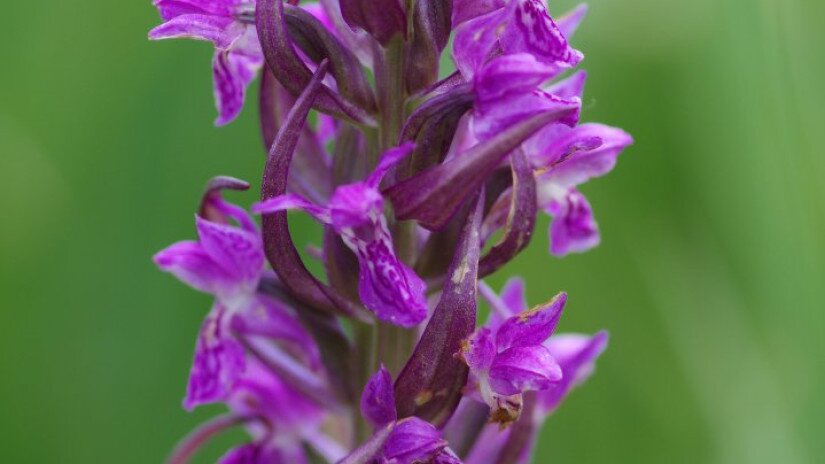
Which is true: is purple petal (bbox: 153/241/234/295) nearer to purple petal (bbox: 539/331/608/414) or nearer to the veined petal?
the veined petal

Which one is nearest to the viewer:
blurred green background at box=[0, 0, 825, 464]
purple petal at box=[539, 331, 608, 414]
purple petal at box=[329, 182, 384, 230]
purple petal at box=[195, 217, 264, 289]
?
purple petal at box=[329, 182, 384, 230]

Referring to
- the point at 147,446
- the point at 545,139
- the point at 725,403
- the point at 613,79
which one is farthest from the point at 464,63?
the point at 147,446

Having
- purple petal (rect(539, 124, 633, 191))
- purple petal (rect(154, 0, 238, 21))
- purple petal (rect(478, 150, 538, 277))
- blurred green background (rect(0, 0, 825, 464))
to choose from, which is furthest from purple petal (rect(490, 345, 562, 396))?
blurred green background (rect(0, 0, 825, 464))

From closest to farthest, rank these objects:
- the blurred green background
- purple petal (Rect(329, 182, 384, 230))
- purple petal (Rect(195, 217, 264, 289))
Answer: purple petal (Rect(329, 182, 384, 230))
purple petal (Rect(195, 217, 264, 289))
the blurred green background

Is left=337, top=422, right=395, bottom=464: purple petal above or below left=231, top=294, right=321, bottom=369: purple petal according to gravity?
below

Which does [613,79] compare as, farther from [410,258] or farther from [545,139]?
[410,258]

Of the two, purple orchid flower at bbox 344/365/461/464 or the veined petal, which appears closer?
purple orchid flower at bbox 344/365/461/464

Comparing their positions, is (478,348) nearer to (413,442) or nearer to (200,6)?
(413,442)
